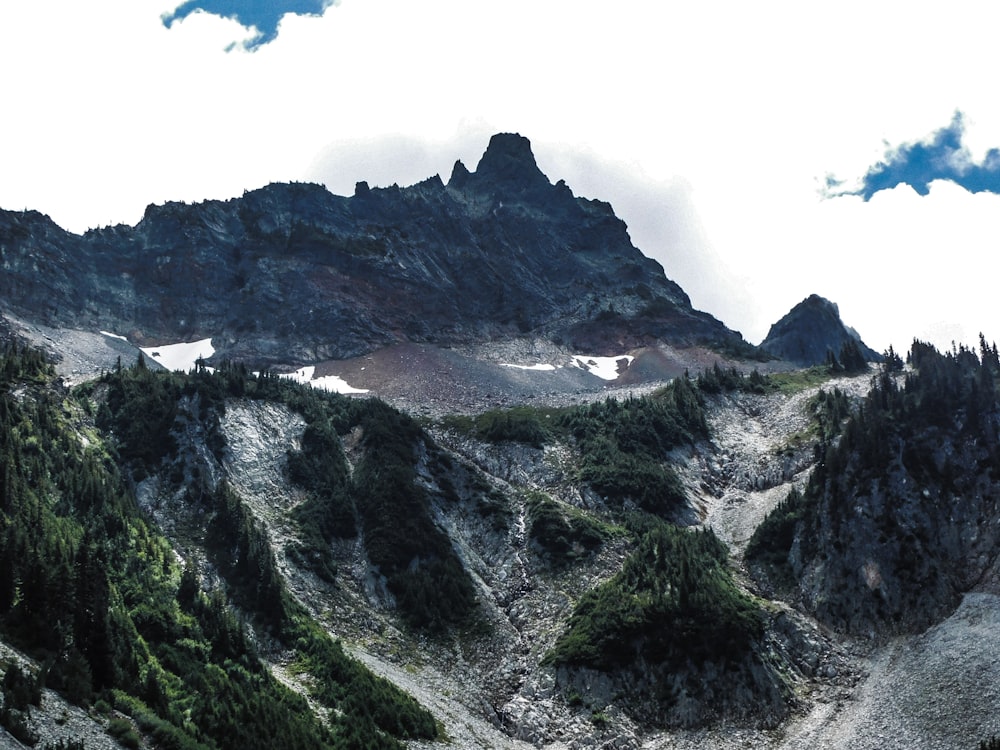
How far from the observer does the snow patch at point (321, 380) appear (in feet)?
593

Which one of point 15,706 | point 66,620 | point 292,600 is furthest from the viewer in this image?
point 292,600

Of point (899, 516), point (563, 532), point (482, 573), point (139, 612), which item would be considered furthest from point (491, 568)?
point (899, 516)

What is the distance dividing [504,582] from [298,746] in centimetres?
4223

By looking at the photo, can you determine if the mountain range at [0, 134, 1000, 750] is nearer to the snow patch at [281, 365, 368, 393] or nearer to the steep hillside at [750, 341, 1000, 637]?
the steep hillside at [750, 341, 1000, 637]

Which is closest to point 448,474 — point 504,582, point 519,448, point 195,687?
point 519,448

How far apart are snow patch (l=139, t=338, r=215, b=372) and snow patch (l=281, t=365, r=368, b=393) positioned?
18852 mm

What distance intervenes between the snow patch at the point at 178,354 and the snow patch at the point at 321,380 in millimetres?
18852

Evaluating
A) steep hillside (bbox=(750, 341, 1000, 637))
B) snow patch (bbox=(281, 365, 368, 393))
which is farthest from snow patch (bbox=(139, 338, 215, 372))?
steep hillside (bbox=(750, 341, 1000, 637))

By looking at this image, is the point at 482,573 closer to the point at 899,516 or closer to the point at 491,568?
the point at 491,568

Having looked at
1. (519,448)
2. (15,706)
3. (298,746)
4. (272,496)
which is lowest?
(298,746)

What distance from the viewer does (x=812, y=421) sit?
13512cm

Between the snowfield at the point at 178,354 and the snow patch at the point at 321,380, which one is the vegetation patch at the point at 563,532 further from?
the snowfield at the point at 178,354

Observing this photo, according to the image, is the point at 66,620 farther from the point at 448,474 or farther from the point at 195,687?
the point at 448,474

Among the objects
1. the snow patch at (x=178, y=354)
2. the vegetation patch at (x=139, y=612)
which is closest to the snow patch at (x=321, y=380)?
the snow patch at (x=178, y=354)
